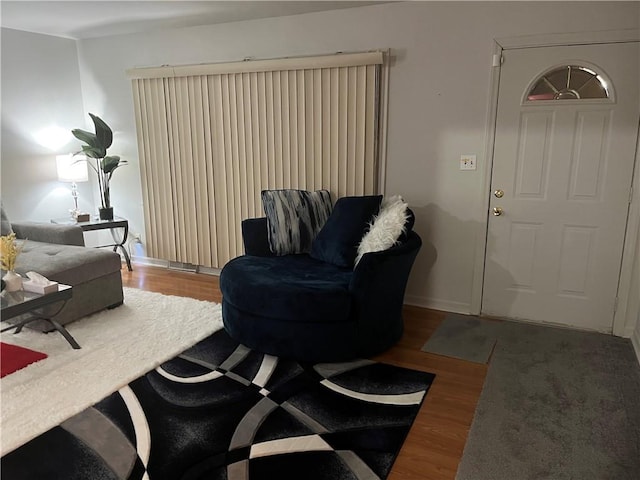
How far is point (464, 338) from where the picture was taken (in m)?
3.19

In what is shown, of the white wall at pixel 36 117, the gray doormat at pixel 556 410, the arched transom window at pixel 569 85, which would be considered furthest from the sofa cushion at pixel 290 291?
the white wall at pixel 36 117

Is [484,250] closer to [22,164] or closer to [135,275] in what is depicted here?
[135,275]

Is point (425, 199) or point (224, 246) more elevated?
point (425, 199)

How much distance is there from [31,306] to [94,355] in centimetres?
47

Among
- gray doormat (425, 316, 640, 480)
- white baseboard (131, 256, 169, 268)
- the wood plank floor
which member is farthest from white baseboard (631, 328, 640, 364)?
white baseboard (131, 256, 169, 268)

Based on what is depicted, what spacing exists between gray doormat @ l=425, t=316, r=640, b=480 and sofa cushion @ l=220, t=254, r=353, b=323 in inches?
33.2

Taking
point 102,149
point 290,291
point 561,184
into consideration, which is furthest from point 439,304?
point 102,149

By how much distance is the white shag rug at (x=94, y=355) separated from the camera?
2.28 meters

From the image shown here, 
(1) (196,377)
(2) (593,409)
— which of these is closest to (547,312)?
(2) (593,409)

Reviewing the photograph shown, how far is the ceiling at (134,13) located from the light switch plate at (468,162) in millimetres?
1346

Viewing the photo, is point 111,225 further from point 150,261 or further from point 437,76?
point 437,76

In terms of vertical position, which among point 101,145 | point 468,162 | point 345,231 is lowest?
point 345,231

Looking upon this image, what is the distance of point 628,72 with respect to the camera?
9.66ft

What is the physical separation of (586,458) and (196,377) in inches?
76.5
